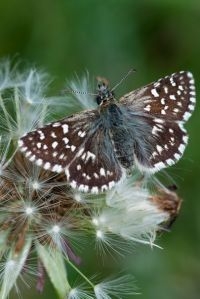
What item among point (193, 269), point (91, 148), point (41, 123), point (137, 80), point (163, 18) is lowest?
point (193, 269)

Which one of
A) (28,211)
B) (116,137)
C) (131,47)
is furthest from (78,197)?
(131,47)

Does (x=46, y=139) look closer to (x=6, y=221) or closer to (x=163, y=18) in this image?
(x=6, y=221)

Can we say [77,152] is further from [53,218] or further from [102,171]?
[53,218]

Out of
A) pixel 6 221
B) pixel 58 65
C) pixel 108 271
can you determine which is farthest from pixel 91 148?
pixel 58 65

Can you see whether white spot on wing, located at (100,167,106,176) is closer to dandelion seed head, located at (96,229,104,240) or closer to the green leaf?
dandelion seed head, located at (96,229,104,240)

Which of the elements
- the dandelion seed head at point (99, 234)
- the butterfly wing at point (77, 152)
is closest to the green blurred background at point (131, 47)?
the dandelion seed head at point (99, 234)

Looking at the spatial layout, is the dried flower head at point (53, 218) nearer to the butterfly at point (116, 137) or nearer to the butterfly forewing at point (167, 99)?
the butterfly at point (116, 137)
